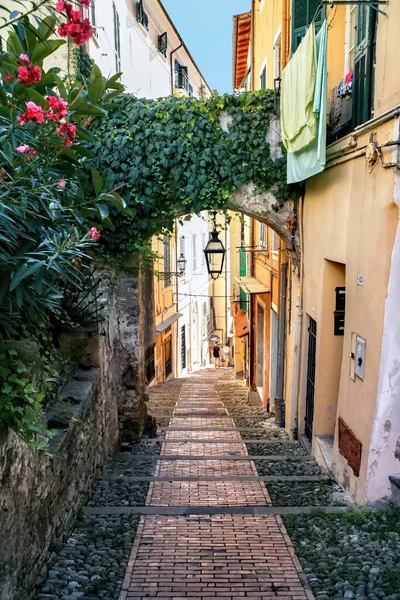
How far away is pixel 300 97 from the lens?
6676 millimetres

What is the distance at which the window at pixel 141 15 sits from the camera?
15.3 metres

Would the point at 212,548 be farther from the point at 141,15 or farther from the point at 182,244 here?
the point at 182,244

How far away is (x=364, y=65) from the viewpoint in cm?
588

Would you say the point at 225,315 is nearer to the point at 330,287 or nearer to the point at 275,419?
the point at 275,419

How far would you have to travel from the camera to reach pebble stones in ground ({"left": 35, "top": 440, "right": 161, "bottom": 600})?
147 inches

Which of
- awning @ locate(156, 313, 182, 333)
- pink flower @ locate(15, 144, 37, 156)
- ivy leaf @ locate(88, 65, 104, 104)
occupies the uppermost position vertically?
ivy leaf @ locate(88, 65, 104, 104)

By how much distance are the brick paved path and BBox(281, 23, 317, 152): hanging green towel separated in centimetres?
443

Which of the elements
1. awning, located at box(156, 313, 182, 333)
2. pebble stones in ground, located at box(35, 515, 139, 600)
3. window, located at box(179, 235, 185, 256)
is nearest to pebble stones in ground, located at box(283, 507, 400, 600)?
pebble stones in ground, located at box(35, 515, 139, 600)

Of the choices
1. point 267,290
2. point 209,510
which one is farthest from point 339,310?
point 267,290

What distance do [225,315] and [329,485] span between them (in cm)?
2826

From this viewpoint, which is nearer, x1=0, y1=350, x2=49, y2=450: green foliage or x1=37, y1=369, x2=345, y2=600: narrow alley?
x1=0, y1=350, x2=49, y2=450: green foliage

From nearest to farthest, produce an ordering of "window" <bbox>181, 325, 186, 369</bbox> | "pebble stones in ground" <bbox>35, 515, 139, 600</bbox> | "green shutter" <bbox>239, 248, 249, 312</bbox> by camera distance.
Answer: "pebble stones in ground" <bbox>35, 515, 139, 600</bbox>, "green shutter" <bbox>239, 248, 249, 312</bbox>, "window" <bbox>181, 325, 186, 369</bbox>

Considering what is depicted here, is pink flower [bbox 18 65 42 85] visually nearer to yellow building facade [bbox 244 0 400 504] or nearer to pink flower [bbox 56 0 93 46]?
pink flower [bbox 56 0 93 46]

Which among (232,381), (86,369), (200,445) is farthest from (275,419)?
(232,381)
